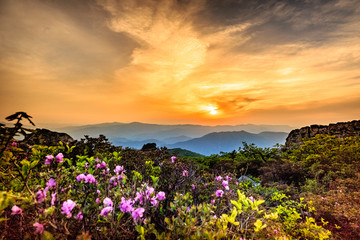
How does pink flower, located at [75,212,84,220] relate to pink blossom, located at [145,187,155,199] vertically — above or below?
below

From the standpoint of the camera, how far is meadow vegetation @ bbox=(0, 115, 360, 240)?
1.56m

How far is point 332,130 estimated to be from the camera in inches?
460

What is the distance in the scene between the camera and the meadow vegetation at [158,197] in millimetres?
1562

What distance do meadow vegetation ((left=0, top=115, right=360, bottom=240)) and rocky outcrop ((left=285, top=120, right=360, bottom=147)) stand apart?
3.79 meters

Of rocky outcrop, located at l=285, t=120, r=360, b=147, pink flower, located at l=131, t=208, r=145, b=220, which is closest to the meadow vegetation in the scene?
pink flower, located at l=131, t=208, r=145, b=220

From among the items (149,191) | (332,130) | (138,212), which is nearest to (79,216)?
(138,212)

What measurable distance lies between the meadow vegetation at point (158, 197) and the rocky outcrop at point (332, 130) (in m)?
3.79

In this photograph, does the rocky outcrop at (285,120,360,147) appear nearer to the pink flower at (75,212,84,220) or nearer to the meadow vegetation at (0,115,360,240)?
the meadow vegetation at (0,115,360,240)

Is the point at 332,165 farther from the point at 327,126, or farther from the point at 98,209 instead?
the point at 98,209

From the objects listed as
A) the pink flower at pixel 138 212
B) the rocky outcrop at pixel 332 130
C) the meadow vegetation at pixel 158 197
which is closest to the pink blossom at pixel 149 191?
the meadow vegetation at pixel 158 197

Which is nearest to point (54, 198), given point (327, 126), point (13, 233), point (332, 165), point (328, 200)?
point (13, 233)

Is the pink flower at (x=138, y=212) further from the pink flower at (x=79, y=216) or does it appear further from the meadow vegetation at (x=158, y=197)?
the pink flower at (x=79, y=216)

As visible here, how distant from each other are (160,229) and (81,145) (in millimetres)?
4158

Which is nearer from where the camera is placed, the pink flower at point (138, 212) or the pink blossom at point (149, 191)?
the pink flower at point (138, 212)
